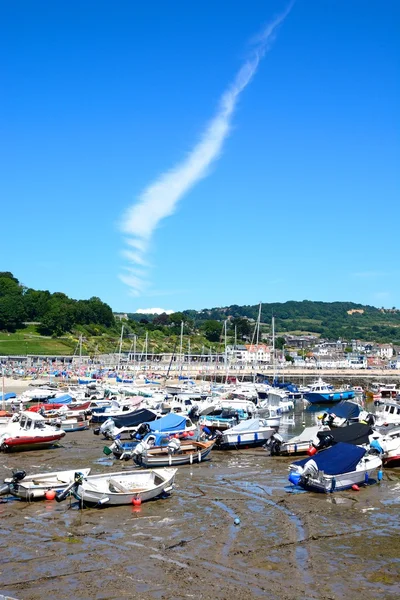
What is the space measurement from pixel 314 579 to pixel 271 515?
684 cm

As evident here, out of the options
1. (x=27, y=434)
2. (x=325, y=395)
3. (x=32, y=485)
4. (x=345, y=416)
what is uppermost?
(x=325, y=395)

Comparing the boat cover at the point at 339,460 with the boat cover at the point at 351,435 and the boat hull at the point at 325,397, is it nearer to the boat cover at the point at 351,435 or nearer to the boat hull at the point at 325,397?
the boat cover at the point at 351,435

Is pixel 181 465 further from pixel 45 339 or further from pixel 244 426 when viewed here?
pixel 45 339

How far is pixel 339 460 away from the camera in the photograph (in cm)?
2811

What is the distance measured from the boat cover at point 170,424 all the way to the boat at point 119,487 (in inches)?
527

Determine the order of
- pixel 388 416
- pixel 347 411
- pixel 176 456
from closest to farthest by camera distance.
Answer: pixel 176 456 → pixel 388 416 → pixel 347 411

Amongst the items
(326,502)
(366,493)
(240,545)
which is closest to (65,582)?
(240,545)

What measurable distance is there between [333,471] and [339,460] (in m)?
0.73

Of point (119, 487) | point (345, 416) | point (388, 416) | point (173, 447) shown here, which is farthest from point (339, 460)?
point (345, 416)

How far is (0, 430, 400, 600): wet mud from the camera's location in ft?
53.8

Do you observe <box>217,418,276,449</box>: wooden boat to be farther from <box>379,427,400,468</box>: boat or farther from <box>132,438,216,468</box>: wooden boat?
<box>379,427,400,468</box>: boat

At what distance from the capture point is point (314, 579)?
55.7 feet

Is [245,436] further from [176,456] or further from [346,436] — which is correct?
[176,456]

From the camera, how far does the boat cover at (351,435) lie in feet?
117
